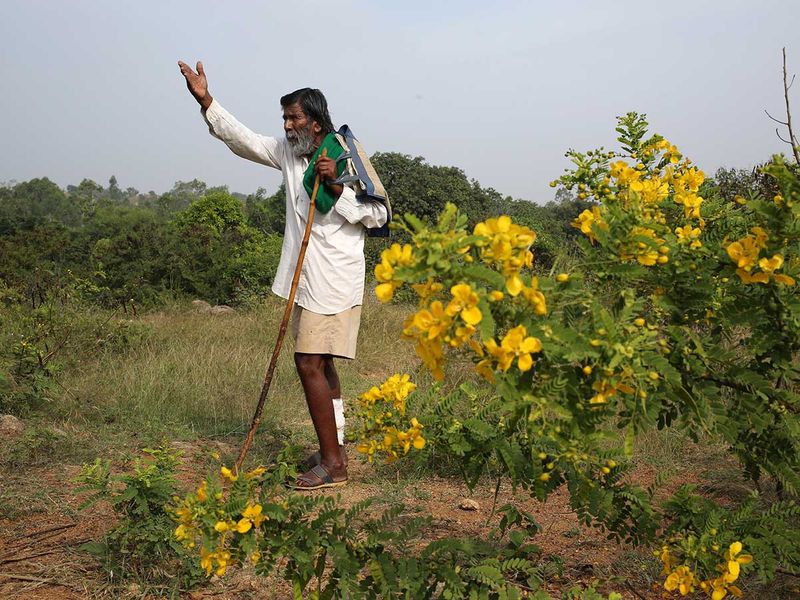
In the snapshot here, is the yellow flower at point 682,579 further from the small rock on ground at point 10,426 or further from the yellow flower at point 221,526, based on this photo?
the small rock on ground at point 10,426

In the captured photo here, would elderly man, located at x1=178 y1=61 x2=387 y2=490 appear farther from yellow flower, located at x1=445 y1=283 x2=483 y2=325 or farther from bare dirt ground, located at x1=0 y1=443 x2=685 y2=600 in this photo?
yellow flower, located at x1=445 y1=283 x2=483 y2=325

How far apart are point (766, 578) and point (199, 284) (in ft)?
Answer: 26.2

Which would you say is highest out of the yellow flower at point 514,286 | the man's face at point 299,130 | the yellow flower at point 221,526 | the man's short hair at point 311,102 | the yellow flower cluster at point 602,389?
the man's short hair at point 311,102

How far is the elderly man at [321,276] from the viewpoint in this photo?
330cm

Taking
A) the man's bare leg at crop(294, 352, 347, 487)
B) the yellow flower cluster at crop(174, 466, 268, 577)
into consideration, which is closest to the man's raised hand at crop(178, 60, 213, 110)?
the man's bare leg at crop(294, 352, 347, 487)

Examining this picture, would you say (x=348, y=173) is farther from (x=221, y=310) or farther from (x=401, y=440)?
(x=221, y=310)

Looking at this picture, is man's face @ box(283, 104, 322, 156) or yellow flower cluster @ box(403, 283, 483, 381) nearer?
yellow flower cluster @ box(403, 283, 483, 381)

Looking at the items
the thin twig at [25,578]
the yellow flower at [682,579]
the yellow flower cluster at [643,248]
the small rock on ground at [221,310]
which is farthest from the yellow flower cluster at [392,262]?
the small rock on ground at [221,310]

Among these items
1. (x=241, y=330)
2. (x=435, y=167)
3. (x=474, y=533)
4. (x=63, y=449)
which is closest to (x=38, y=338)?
(x=63, y=449)

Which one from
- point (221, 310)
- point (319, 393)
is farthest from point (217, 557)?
point (221, 310)

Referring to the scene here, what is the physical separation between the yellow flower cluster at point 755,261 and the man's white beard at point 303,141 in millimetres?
2242

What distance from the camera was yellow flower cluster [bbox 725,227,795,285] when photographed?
4.67ft

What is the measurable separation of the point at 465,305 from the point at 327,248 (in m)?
2.21

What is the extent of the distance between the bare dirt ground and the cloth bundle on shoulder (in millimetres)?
1188
